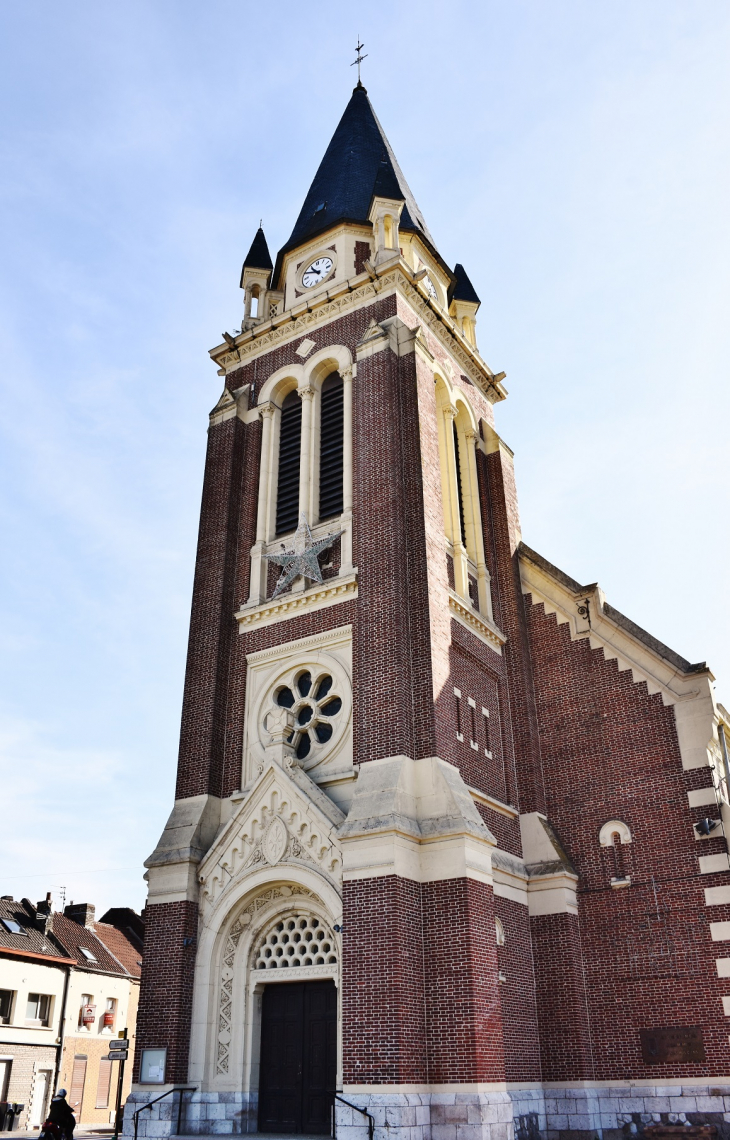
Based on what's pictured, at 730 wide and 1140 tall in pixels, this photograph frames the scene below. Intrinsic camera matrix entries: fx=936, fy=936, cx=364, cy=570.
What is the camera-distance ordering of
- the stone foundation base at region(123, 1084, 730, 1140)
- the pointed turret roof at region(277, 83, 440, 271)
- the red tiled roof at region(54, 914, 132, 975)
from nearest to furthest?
the stone foundation base at region(123, 1084, 730, 1140) → the pointed turret roof at region(277, 83, 440, 271) → the red tiled roof at region(54, 914, 132, 975)

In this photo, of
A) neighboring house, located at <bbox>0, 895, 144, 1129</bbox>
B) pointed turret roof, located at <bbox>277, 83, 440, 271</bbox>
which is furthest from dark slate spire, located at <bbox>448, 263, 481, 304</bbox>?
neighboring house, located at <bbox>0, 895, 144, 1129</bbox>

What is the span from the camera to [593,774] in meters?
20.8

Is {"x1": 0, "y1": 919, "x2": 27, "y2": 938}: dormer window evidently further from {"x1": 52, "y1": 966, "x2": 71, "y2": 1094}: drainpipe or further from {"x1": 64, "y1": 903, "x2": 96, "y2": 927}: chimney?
{"x1": 64, "y1": 903, "x2": 96, "y2": 927}: chimney

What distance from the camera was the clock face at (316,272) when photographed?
26.6m

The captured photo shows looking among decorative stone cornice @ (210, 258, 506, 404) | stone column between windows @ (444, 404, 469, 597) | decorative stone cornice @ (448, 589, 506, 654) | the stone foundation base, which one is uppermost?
decorative stone cornice @ (210, 258, 506, 404)

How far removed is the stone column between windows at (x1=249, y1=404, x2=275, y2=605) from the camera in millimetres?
22375

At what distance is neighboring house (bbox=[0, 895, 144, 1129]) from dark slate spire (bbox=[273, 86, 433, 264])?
28415mm

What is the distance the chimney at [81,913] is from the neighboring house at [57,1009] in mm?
565

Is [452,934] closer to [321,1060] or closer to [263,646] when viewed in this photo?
[321,1060]

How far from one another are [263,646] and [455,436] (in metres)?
8.59

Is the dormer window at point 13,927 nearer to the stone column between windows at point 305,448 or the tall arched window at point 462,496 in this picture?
the stone column between windows at point 305,448

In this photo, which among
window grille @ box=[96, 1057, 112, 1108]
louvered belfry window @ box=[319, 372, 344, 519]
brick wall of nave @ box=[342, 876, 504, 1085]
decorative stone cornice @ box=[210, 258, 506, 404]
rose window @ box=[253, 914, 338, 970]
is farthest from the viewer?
window grille @ box=[96, 1057, 112, 1108]

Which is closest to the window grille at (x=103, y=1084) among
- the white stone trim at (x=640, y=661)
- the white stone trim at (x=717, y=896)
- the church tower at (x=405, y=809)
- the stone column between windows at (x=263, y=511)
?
the church tower at (x=405, y=809)

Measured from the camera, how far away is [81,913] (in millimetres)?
46781
